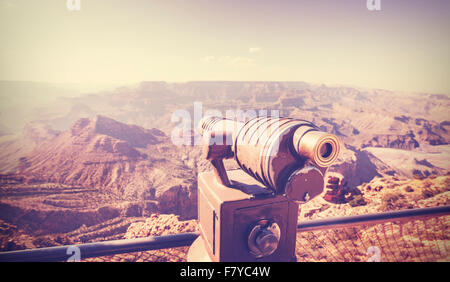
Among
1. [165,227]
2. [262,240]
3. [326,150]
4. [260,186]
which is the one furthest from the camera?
[165,227]

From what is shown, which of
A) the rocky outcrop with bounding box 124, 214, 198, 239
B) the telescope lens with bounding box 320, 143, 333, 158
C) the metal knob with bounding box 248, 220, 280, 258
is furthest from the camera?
the rocky outcrop with bounding box 124, 214, 198, 239

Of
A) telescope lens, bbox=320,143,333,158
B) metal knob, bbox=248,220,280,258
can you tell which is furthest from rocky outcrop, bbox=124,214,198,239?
telescope lens, bbox=320,143,333,158

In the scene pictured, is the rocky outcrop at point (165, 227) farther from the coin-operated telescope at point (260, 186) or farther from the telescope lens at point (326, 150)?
the telescope lens at point (326, 150)

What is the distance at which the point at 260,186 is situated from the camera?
2023 mm

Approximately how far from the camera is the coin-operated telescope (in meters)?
1.48

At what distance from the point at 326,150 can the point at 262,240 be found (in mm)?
809

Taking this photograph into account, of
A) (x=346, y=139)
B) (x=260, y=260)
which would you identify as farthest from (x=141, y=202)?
(x=346, y=139)

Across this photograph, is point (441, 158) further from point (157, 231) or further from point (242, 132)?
point (242, 132)

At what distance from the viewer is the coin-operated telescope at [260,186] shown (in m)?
1.48

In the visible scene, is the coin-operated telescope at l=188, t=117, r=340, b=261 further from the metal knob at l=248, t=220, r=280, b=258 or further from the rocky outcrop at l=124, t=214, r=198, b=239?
the rocky outcrop at l=124, t=214, r=198, b=239

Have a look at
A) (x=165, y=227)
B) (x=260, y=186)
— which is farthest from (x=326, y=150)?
(x=165, y=227)

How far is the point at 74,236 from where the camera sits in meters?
17.7

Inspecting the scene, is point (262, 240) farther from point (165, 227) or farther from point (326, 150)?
point (165, 227)

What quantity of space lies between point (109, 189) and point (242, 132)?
27.6m
